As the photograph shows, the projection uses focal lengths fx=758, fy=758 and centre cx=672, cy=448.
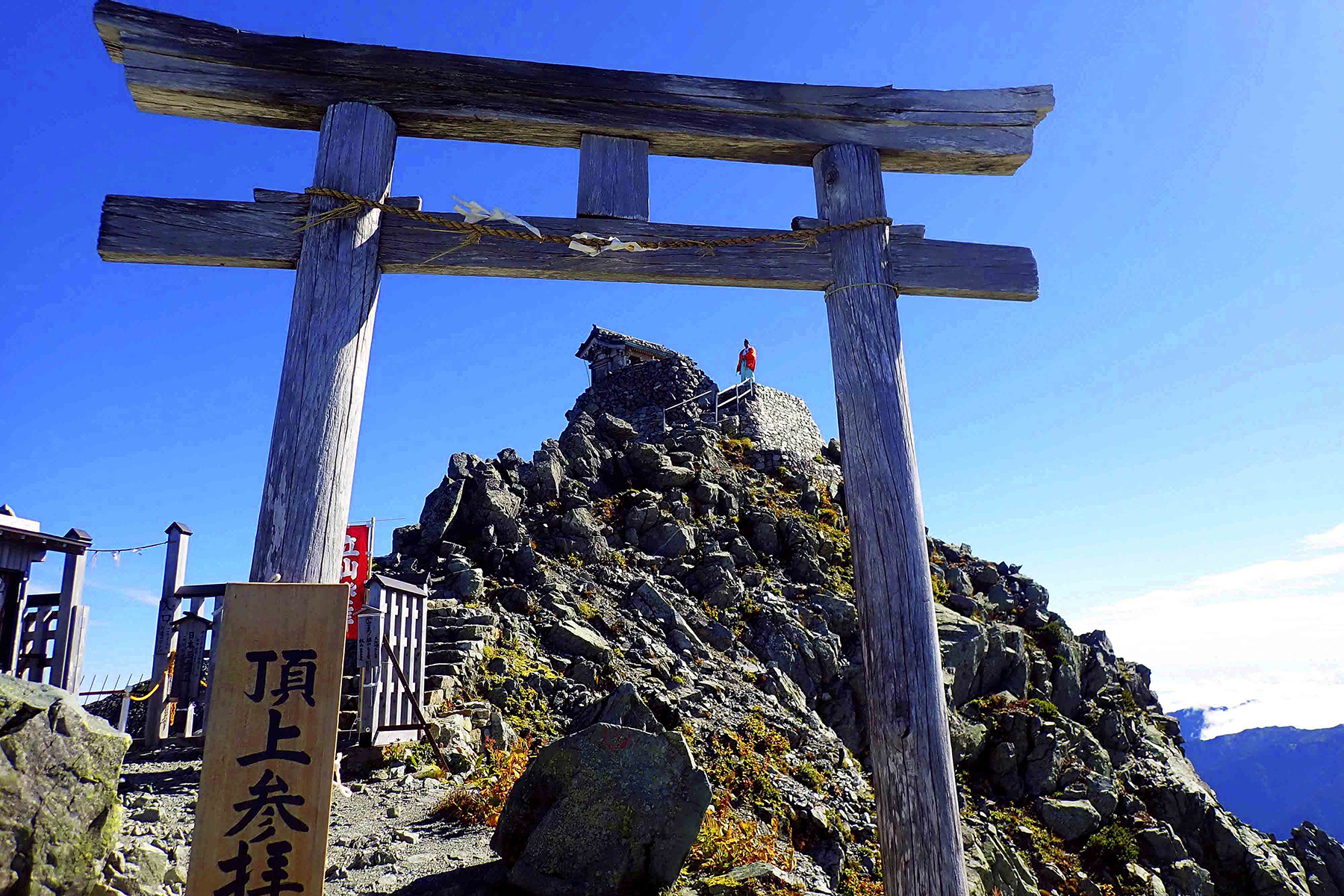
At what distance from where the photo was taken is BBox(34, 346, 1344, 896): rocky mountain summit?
4.91 meters

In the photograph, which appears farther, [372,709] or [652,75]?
[372,709]

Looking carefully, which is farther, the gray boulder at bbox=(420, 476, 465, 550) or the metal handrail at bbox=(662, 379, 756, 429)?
the metal handrail at bbox=(662, 379, 756, 429)

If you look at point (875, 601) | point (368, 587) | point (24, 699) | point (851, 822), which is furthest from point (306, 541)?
point (851, 822)

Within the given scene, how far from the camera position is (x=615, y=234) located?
424cm

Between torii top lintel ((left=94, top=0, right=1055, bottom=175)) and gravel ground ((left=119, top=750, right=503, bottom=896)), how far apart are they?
13.4ft

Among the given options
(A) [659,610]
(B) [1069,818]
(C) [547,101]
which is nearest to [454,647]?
(A) [659,610]

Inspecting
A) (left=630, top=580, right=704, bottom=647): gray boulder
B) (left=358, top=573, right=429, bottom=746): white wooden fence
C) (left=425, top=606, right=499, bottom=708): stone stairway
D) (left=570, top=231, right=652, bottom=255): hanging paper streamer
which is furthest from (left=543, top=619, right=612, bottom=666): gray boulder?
(left=570, top=231, right=652, bottom=255): hanging paper streamer

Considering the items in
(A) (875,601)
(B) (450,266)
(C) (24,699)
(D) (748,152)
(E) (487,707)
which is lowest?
(E) (487,707)

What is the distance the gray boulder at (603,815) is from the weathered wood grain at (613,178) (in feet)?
10.8

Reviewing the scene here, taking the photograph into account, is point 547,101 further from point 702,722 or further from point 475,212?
point 702,722

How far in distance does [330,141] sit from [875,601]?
3.75 m

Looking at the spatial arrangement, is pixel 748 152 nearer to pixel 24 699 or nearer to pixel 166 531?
pixel 24 699

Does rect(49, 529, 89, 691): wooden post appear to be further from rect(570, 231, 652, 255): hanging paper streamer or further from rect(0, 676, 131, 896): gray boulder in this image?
rect(570, 231, 652, 255): hanging paper streamer

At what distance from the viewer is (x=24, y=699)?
3209 millimetres
